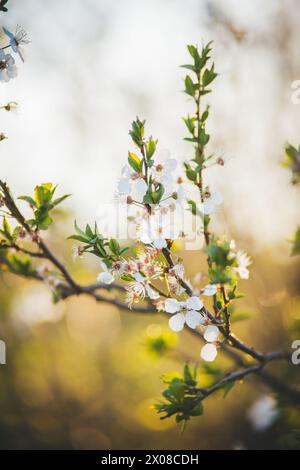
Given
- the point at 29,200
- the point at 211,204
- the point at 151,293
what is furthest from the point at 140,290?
the point at 29,200

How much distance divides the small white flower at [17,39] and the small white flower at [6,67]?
0.10 feet

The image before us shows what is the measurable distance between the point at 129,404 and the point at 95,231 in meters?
3.20

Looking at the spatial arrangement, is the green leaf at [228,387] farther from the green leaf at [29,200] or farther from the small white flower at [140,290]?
the green leaf at [29,200]

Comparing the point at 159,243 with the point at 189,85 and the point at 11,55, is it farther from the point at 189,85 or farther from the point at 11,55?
the point at 11,55

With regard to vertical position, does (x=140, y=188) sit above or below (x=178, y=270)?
above

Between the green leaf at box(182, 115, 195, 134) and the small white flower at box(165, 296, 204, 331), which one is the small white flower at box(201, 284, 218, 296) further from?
the green leaf at box(182, 115, 195, 134)

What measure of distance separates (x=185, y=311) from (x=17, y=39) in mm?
860

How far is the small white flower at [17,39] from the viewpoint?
0.99 meters

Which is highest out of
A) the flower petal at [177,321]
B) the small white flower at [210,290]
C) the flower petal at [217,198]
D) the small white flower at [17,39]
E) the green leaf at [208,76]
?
the small white flower at [17,39]

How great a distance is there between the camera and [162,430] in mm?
3193

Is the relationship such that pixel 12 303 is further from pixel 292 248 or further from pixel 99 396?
pixel 292 248

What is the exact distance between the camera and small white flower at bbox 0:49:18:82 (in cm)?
98

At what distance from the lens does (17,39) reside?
3.28 ft

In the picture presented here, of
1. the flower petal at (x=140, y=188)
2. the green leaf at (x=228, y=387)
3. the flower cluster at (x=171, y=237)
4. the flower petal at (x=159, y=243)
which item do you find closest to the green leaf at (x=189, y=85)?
the flower cluster at (x=171, y=237)
